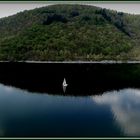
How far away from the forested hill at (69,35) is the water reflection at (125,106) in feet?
152

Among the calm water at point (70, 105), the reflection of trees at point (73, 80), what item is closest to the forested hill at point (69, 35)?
the reflection of trees at point (73, 80)

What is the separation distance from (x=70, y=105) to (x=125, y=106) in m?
5.56

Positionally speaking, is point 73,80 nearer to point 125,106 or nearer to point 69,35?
point 125,106

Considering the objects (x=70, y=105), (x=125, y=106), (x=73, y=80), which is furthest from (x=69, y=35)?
(x=70, y=105)

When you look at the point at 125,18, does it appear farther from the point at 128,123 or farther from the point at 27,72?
the point at 128,123

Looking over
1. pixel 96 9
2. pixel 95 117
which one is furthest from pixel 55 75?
pixel 96 9

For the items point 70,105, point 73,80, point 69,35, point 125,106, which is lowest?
point 69,35

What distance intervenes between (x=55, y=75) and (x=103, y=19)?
2640 inches

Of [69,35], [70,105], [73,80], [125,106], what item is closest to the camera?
[70,105]

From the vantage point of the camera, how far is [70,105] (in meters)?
35.7

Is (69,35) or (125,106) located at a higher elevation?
(125,106)

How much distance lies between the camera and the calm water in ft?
92.2

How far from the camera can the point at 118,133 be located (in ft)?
89.8

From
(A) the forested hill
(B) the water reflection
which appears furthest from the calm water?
(A) the forested hill
